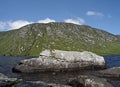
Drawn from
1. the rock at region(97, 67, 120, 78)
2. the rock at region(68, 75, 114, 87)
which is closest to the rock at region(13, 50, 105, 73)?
the rock at region(97, 67, 120, 78)

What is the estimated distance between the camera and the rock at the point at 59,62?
Result: 58.9 meters

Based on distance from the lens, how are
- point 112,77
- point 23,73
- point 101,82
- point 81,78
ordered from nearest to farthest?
point 101,82 → point 81,78 → point 112,77 → point 23,73

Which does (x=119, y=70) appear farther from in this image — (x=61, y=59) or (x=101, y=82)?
(x=101, y=82)

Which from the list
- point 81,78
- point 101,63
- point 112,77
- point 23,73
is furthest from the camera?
point 101,63

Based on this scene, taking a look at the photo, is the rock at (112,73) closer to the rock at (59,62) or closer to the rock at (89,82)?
the rock at (59,62)

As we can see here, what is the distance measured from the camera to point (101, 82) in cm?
3206

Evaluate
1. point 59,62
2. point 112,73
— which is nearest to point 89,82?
point 112,73

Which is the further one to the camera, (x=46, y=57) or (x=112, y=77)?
(x=46, y=57)

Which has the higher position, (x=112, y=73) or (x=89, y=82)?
(x=112, y=73)

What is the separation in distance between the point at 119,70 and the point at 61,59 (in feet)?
53.2

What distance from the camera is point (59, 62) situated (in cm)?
6019

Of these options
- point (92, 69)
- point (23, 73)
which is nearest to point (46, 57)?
point (23, 73)

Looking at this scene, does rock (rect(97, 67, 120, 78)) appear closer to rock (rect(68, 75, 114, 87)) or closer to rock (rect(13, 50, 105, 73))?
rock (rect(13, 50, 105, 73))

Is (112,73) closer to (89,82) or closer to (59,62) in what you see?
(59,62)
